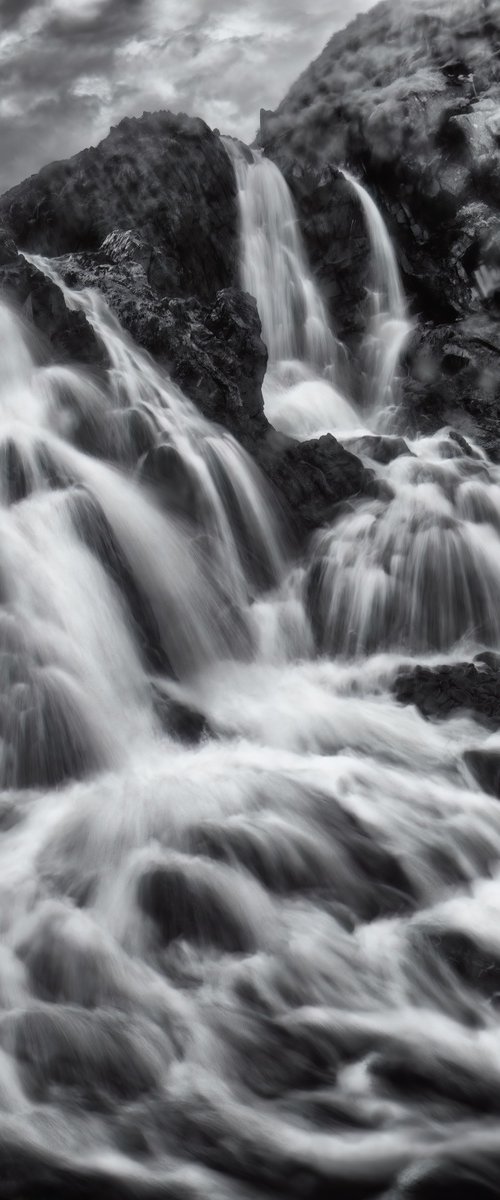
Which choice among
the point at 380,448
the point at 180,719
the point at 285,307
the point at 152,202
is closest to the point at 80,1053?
the point at 180,719

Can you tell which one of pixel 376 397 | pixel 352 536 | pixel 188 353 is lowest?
pixel 352 536

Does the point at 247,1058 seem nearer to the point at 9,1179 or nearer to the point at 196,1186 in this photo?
the point at 196,1186

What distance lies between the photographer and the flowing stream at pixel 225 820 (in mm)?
5652

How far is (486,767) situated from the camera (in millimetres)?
9891

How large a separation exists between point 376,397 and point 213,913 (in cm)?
1380

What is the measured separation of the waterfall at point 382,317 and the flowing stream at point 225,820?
13.7 feet

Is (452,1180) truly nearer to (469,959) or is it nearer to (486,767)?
(469,959)

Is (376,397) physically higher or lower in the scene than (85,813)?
higher

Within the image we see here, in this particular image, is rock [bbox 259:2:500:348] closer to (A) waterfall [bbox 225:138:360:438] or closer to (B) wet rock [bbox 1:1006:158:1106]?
(A) waterfall [bbox 225:138:360:438]

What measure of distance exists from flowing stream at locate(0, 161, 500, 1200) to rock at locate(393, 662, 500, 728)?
19cm

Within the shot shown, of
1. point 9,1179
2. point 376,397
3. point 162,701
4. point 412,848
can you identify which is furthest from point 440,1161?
point 376,397

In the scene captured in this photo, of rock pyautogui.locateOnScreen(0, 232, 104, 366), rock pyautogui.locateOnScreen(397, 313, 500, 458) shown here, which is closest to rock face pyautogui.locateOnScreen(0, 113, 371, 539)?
rock pyautogui.locateOnScreen(0, 232, 104, 366)

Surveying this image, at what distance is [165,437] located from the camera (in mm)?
13508

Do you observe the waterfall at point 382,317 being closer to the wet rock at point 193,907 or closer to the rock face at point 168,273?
the rock face at point 168,273
